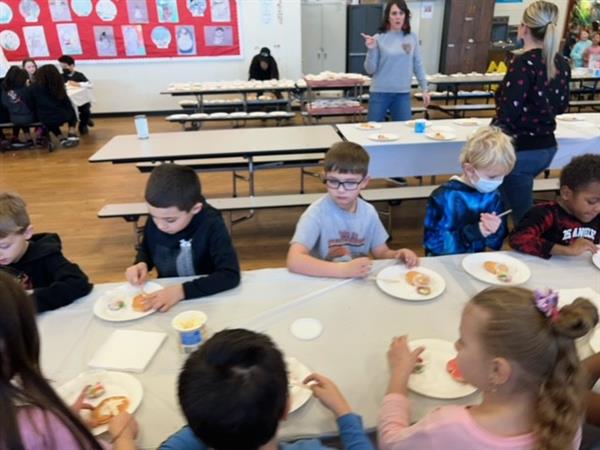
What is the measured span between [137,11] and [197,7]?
3.32 feet

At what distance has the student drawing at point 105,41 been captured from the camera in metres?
7.64

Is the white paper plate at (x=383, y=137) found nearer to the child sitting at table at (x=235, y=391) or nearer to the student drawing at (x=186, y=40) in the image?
the child sitting at table at (x=235, y=391)

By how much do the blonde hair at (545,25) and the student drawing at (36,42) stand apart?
7872 mm

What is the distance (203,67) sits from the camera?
319 inches

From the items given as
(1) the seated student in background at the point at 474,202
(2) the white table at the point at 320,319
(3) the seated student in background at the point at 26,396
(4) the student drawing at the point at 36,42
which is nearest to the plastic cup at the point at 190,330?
(2) the white table at the point at 320,319

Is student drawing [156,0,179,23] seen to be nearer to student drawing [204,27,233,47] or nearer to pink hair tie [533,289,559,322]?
student drawing [204,27,233,47]

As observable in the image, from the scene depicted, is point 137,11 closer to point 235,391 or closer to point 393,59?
point 393,59

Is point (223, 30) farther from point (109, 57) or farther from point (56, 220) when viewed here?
point (56, 220)

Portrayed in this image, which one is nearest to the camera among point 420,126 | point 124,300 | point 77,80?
point 124,300

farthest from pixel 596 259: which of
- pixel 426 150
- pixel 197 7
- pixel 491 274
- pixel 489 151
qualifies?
pixel 197 7

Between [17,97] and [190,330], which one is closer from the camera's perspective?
[190,330]

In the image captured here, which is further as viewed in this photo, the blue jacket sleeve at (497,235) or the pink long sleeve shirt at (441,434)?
the blue jacket sleeve at (497,235)

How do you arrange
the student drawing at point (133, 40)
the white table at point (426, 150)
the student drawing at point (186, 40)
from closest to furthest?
the white table at point (426, 150), the student drawing at point (133, 40), the student drawing at point (186, 40)

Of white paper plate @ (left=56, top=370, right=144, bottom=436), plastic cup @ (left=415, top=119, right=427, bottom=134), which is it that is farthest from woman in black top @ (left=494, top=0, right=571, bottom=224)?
white paper plate @ (left=56, top=370, right=144, bottom=436)
